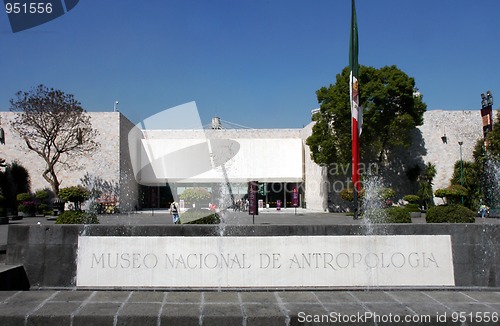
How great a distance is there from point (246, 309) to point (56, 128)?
28166 mm

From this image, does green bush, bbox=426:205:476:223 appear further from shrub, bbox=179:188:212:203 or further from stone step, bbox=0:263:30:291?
shrub, bbox=179:188:212:203

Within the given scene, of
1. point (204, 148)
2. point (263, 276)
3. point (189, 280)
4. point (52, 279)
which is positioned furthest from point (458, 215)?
point (204, 148)

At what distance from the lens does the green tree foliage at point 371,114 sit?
1115 inches

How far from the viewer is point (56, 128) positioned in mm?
28656

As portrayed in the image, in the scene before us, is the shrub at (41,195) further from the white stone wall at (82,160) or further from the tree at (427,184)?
the tree at (427,184)

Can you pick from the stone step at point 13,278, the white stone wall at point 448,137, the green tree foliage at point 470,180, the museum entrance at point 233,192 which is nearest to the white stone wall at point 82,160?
the museum entrance at point 233,192

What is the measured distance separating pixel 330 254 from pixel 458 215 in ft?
10.6

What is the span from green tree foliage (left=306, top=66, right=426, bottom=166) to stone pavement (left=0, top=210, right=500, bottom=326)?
24678 mm

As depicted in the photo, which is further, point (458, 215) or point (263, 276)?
point (458, 215)

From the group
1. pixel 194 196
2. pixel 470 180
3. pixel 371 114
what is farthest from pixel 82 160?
pixel 470 180

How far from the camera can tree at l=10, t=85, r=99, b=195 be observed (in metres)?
27.7

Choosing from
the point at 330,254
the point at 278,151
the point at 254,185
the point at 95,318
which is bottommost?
the point at 95,318

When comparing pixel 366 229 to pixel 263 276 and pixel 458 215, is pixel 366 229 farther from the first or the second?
pixel 458 215

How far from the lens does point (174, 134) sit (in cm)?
3984
